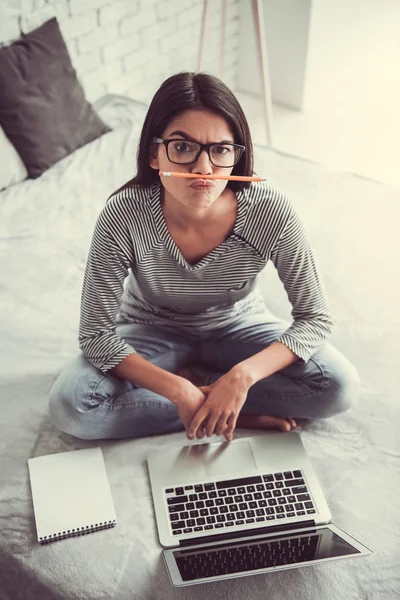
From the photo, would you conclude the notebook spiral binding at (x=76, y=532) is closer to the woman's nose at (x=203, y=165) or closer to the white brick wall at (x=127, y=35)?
the woman's nose at (x=203, y=165)

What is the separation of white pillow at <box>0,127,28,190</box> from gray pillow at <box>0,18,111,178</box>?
0.02m

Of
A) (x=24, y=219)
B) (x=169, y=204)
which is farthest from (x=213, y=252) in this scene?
(x=24, y=219)

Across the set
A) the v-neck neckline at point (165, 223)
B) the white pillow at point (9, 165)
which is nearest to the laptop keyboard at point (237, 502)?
the v-neck neckline at point (165, 223)

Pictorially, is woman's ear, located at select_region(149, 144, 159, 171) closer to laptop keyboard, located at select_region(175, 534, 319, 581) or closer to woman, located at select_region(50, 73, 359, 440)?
woman, located at select_region(50, 73, 359, 440)

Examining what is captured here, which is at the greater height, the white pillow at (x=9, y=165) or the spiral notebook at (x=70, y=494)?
the white pillow at (x=9, y=165)

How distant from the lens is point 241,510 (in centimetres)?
131

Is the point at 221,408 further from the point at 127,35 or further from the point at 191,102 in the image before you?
the point at 127,35

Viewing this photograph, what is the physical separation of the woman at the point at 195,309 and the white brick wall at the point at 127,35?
3.96 feet

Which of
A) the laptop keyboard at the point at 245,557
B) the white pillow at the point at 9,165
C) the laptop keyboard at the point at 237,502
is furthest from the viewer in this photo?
the white pillow at the point at 9,165

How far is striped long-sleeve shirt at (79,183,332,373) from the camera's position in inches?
54.6

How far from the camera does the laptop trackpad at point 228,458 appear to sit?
4.56ft

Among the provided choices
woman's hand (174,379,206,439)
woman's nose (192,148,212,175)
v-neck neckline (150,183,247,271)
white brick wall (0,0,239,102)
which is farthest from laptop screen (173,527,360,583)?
white brick wall (0,0,239,102)

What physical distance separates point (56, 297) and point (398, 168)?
5.34 ft

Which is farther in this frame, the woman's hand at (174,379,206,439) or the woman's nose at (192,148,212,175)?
the woman's hand at (174,379,206,439)
